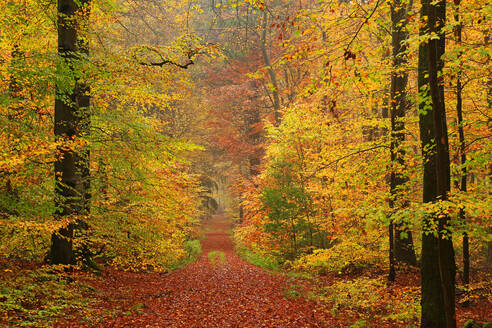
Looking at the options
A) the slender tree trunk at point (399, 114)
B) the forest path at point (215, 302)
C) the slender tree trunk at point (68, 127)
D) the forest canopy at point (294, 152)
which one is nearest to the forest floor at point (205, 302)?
the forest path at point (215, 302)

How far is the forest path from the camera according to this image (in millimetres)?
7219

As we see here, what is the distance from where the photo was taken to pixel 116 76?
26.6 feet

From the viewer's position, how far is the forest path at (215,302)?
7.22 m

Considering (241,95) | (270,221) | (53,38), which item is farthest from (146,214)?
(241,95)

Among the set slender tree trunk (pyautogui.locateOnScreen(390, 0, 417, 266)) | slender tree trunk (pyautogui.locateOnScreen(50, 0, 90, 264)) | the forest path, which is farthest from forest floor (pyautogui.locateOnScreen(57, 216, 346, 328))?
slender tree trunk (pyautogui.locateOnScreen(390, 0, 417, 266))

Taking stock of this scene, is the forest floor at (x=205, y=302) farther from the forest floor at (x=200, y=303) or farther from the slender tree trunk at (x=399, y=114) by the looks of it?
the slender tree trunk at (x=399, y=114)

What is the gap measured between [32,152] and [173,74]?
4.75 m

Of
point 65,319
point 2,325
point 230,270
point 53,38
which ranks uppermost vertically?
point 53,38

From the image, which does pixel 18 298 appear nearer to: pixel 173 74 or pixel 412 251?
pixel 173 74

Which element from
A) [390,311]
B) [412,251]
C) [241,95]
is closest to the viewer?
[390,311]

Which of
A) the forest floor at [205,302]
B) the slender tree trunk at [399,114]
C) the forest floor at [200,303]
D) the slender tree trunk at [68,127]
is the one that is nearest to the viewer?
the forest floor at [200,303]

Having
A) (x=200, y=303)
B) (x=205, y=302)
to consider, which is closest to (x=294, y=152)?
(x=205, y=302)

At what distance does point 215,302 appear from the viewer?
920cm

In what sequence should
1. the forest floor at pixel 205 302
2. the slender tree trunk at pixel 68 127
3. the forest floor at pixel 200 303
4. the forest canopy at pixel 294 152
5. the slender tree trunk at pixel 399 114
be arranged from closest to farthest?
1. the forest canopy at pixel 294 152
2. the forest floor at pixel 200 303
3. the forest floor at pixel 205 302
4. the slender tree trunk at pixel 68 127
5. the slender tree trunk at pixel 399 114
